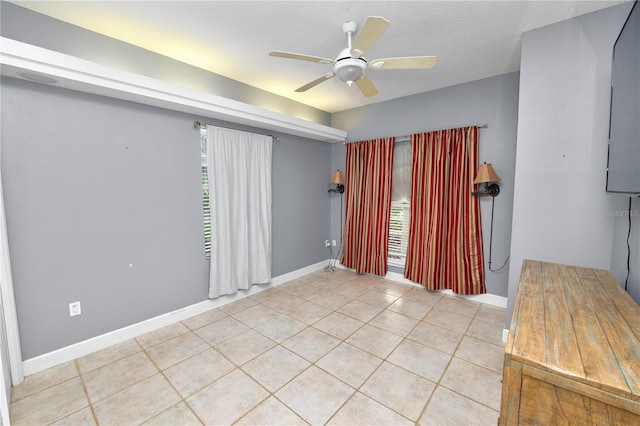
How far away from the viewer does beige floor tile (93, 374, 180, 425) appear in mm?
1643

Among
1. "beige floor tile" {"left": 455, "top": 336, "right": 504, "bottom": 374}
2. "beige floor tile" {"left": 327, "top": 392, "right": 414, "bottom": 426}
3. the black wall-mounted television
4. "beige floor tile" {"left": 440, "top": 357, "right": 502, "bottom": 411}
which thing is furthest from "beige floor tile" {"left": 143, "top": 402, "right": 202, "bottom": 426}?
the black wall-mounted television

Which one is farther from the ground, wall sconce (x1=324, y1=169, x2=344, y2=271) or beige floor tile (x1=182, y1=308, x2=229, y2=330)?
wall sconce (x1=324, y1=169, x2=344, y2=271)

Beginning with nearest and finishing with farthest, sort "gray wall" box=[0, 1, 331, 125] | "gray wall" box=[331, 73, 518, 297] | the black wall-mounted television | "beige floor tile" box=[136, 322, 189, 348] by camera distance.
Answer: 1. the black wall-mounted television
2. "gray wall" box=[0, 1, 331, 125]
3. "beige floor tile" box=[136, 322, 189, 348]
4. "gray wall" box=[331, 73, 518, 297]

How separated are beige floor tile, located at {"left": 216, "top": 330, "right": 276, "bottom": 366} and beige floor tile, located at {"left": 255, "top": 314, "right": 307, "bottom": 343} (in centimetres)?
7

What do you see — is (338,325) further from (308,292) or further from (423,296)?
(423,296)

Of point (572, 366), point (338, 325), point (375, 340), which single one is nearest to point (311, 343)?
point (338, 325)

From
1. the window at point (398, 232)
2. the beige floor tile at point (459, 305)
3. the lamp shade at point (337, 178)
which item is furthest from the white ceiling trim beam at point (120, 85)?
the beige floor tile at point (459, 305)

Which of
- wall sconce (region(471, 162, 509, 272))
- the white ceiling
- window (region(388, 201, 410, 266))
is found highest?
the white ceiling

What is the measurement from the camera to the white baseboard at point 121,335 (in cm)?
206

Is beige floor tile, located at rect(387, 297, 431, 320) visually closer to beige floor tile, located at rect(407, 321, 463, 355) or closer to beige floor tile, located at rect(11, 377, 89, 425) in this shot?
beige floor tile, located at rect(407, 321, 463, 355)

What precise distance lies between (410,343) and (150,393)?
2112 mm

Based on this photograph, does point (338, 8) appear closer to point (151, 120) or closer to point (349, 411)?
point (151, 120)

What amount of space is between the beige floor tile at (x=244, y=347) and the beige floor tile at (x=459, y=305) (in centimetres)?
209

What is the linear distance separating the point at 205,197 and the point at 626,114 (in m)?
3.48
